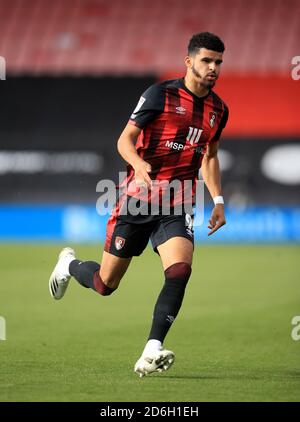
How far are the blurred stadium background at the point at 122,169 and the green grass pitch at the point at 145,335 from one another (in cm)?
3

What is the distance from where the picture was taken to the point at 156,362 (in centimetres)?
645

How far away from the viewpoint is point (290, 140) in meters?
21.8

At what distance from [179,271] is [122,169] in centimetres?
1468

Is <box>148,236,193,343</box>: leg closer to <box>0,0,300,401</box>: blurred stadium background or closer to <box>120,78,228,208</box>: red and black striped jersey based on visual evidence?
<box>0,0,300,401</box>: blurred stadium background

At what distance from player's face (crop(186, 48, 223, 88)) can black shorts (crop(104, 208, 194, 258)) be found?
1.04m

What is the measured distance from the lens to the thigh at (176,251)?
6.96 meters

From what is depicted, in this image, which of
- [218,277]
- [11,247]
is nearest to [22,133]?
[11,247]

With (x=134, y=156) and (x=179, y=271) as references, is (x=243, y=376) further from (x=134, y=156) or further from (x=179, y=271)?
(x=134, y=156)

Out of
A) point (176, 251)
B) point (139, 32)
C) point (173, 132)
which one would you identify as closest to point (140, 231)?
point (176, 251)

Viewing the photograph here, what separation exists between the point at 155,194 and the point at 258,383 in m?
1.63

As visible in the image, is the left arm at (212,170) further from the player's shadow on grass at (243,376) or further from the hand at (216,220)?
the player's shadow on grass at (243,376)

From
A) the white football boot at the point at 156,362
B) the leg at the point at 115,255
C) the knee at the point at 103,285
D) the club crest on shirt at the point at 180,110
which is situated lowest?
the white football boot at the point at 156,362

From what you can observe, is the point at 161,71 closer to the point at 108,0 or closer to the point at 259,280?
the point at 108,0

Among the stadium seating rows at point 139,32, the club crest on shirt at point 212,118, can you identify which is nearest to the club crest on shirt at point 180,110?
the club crest on shirt at point 212,118
